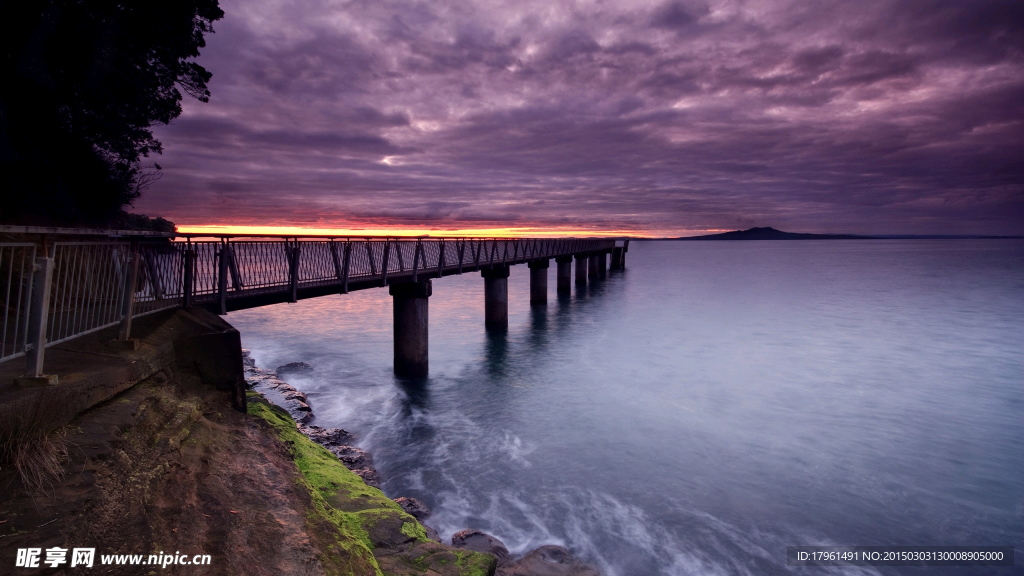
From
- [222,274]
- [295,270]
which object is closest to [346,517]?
[222,274]

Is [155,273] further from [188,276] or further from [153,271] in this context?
[188,276]

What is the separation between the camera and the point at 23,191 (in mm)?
11891

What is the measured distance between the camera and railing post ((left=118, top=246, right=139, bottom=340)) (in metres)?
6.15

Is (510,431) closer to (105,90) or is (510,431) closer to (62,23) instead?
(105,90)

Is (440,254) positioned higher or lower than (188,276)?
higher

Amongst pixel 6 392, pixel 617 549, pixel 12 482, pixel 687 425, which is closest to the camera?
pixel 12 482

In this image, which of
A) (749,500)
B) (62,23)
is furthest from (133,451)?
(62,23)

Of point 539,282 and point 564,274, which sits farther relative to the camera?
point 564,274

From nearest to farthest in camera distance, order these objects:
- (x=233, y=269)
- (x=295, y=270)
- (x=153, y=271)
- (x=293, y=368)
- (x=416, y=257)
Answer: (x=153, y=271)
(x=233, y=269)
(x=295, y=270)
(x=416, y=257)
(x=293, y=368)

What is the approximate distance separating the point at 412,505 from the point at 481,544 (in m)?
2.10

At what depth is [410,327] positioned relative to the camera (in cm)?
1861

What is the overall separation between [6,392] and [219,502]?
1906 mm

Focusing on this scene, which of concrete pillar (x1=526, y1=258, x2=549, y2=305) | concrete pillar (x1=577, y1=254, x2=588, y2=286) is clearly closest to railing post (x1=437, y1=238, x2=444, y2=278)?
concrete pillar (x1=526, y1=258, x2=549, y2=305)

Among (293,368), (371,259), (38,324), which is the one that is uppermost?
(371,259)
